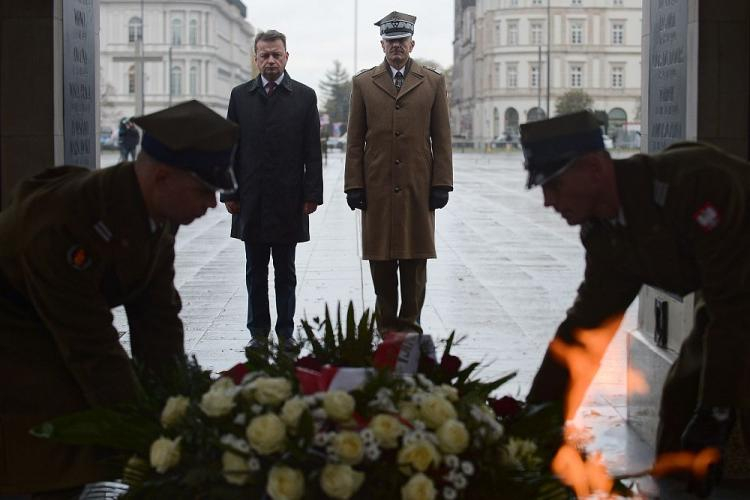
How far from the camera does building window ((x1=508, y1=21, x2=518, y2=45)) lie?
130 metres

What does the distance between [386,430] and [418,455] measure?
96mm

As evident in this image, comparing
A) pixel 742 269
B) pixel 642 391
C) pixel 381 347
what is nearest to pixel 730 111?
pixel 642 391

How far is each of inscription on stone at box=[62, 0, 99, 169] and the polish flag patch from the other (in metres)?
3.28

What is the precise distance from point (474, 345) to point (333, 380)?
18.4ft

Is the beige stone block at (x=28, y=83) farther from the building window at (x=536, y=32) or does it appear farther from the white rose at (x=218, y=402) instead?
the building window at (x=536, y=32)

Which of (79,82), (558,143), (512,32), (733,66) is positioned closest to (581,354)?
(558,143)

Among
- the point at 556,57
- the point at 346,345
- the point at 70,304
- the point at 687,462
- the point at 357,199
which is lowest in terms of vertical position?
the point at 687,462

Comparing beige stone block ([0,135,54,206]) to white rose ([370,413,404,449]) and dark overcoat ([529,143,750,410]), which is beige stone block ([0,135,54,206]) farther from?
white rose ([370,413,404,449])

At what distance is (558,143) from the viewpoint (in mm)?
3828

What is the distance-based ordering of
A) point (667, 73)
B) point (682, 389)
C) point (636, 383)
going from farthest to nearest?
point (636, 383)
point (667, 73)
point (682, 389)

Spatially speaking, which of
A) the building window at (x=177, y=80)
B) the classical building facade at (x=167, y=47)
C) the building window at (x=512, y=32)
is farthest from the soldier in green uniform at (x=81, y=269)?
the building window at (x=512, y=32)

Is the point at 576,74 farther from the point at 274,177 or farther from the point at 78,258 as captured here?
the point at 78,258

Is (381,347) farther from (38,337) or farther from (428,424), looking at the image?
(38,337)

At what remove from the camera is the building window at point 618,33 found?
13038 centimetres
